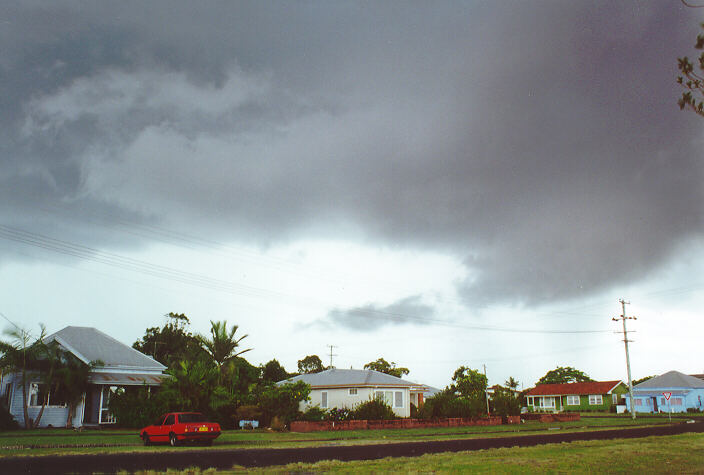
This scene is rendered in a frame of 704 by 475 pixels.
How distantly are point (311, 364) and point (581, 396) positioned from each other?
4368 centimetres

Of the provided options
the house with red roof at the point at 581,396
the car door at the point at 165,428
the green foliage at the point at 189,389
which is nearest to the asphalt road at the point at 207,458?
the car door at the point at 165,428

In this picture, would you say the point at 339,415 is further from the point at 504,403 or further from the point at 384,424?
the point at 504,403

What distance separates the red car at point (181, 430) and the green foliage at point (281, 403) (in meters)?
12.5

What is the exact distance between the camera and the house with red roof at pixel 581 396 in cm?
8356

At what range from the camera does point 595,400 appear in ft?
279

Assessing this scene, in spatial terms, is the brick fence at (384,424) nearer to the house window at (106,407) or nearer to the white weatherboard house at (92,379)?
the white weatherboard house at (92,379)

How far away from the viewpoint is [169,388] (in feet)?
108

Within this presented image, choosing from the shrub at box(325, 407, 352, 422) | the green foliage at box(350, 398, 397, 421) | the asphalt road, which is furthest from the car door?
the green foliage at box(350, 398, 397, 421)

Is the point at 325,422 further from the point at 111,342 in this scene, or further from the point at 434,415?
the point at 111,342

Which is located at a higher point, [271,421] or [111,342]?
[111,342]

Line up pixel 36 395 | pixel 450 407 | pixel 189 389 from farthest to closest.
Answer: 1. pixel 450 407
2. pixel 36 395
3. pixel 189 389

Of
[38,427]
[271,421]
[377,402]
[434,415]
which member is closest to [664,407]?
[434,415]

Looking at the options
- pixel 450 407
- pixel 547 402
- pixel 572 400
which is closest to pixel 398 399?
pixel 450 407

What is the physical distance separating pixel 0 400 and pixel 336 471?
88.5 feet
